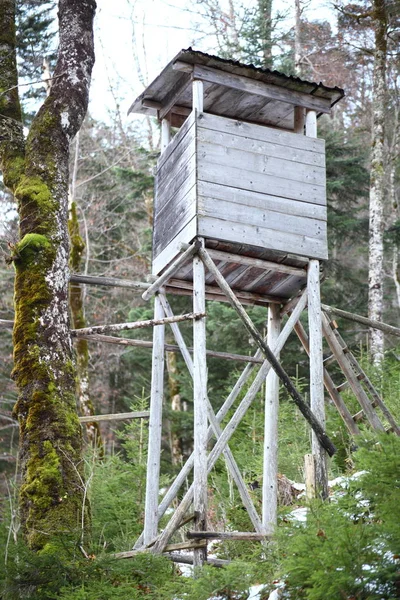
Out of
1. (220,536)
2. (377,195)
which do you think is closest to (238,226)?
(220,536)

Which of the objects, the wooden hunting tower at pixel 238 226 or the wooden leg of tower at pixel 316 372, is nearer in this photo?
the wooden leg of tower at pixel 316 372

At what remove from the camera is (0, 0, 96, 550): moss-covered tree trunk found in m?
7.60

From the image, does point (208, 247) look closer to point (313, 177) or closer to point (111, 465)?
point (313, 177)

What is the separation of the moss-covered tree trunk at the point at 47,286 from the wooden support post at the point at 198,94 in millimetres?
1301

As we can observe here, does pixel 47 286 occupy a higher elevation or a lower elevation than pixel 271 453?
higher

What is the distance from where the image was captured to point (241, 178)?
9.19 m

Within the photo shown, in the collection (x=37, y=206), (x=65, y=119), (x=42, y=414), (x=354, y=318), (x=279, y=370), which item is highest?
(x=65, y=119)

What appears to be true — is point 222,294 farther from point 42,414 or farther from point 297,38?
point 297,38

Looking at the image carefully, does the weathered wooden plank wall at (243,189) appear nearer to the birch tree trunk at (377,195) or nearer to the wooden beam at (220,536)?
the wooden beam at (220,536)

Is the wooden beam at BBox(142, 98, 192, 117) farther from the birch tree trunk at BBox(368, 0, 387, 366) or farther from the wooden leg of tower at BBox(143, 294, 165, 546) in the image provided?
the birch tree trunk at BBox(368, 0, 387, 366)

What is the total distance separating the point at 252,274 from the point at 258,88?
214 cm

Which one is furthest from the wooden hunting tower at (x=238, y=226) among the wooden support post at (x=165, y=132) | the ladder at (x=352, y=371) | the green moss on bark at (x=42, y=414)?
the green moss on bark at (x=42, y=414)

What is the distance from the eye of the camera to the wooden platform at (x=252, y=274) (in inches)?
359

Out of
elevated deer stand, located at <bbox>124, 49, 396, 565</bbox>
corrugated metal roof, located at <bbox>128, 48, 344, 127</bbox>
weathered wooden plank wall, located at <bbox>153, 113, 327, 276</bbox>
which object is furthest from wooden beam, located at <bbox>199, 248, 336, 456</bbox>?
corrugated metal roof, located at <bbox>128, 48, 344, 127</bbox>
